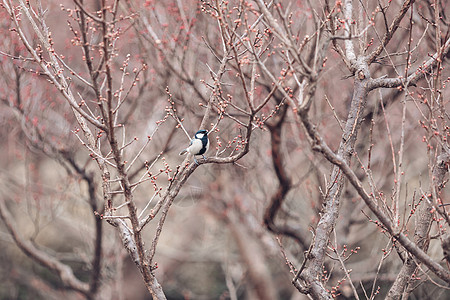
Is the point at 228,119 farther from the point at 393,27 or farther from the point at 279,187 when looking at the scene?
the point at 393,27

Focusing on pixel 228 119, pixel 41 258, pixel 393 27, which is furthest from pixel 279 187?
pixel 41 258

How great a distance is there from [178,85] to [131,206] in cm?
400

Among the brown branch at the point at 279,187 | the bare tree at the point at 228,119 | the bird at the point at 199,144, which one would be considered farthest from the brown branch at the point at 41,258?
the bird at the point at 199,144

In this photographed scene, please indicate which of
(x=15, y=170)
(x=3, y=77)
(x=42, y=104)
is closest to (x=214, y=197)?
(x=42, y=104)

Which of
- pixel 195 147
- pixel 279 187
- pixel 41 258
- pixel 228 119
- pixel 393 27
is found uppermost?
pixel 228 119

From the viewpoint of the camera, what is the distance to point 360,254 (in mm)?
12547

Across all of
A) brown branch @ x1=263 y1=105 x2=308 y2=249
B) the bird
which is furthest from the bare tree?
the bird

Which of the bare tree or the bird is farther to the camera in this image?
the bare tree

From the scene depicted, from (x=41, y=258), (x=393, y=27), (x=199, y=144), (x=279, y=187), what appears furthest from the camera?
(x=41, y=258)

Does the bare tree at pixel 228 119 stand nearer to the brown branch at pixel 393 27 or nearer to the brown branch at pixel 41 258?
the brown branch at pixel 41 258

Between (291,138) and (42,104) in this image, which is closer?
(42,104)

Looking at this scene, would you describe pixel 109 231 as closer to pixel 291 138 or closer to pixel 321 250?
pixel 291 138

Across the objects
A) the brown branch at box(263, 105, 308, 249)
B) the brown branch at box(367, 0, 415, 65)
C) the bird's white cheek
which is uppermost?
the brown branch at box(263, 105, 308, 249)

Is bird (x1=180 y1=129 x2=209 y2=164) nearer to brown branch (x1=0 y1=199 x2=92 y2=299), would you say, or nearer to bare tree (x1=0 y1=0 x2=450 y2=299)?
bare tree (x1=0 y1=0 x2=450 y2=299)
